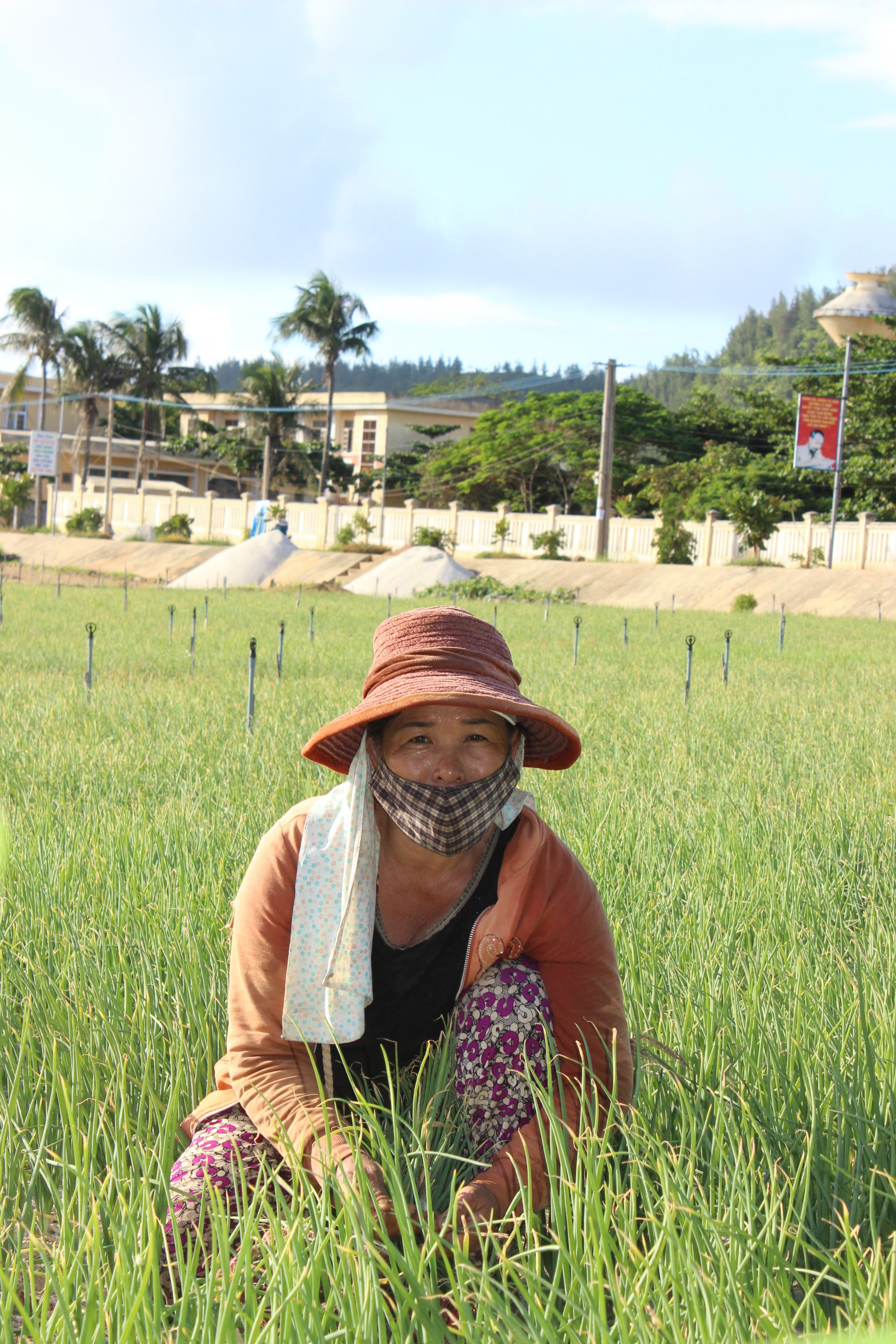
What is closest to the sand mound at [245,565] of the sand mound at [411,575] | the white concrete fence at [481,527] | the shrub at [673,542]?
the sand mound at [411,575]

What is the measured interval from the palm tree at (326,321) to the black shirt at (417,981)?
131 feet

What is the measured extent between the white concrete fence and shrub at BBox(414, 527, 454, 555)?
0.30 m

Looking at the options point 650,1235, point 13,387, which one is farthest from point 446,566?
point 650,1235

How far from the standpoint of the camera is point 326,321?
4191 cm

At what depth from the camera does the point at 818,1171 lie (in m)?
1.96

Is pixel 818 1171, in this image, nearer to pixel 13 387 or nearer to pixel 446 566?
pixel 446 566

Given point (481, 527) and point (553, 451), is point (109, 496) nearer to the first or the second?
point (481, 527)

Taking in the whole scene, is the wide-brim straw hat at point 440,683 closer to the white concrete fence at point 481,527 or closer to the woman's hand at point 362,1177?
the woman's hand at point 362,1177

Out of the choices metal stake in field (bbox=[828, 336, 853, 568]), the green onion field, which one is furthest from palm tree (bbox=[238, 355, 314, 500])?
the green onion field

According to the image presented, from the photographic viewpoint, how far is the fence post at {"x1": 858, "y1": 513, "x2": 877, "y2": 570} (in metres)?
27.3

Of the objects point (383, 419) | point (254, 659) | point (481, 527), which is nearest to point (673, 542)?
point (481, 527)

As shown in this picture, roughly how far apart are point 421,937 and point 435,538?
106 feet

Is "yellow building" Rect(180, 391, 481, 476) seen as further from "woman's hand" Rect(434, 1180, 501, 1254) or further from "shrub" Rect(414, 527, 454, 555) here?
"woman's hand" Rect(434, 1180, 501, 1254)

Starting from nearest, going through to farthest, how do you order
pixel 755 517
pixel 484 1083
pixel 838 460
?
pixel 484 1083, pixel 838 460, pixel 755 517
